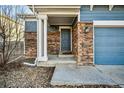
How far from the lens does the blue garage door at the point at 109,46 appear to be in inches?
383

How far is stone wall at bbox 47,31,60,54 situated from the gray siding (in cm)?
506

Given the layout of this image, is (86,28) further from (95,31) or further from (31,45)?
(31,45)

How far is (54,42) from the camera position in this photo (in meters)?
14.4

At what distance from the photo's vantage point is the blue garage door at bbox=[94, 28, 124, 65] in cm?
973

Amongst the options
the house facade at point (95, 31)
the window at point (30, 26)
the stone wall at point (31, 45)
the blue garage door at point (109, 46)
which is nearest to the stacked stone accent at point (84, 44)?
the house facade at point (95, 31)

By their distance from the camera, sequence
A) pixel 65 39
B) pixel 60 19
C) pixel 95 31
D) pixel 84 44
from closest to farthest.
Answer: pixel 84 44
pixel 95 31
pixel 60 19
pixel 65 39

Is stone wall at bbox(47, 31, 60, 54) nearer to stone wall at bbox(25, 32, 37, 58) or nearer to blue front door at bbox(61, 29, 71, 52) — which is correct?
blue front door at bbox(61, 29, 71, 52)

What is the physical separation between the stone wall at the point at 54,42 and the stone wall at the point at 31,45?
4.72 feet

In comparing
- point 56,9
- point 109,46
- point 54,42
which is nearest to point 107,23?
point 109,46

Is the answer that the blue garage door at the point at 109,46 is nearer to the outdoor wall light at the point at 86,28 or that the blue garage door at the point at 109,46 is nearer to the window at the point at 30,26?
the outdoor wall light at the point at 86,28

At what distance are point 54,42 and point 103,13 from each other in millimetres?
5747

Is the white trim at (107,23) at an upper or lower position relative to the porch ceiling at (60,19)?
lower

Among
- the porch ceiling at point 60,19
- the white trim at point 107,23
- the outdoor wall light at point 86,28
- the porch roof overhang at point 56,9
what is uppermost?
the porch roof overhang at point 56,9
